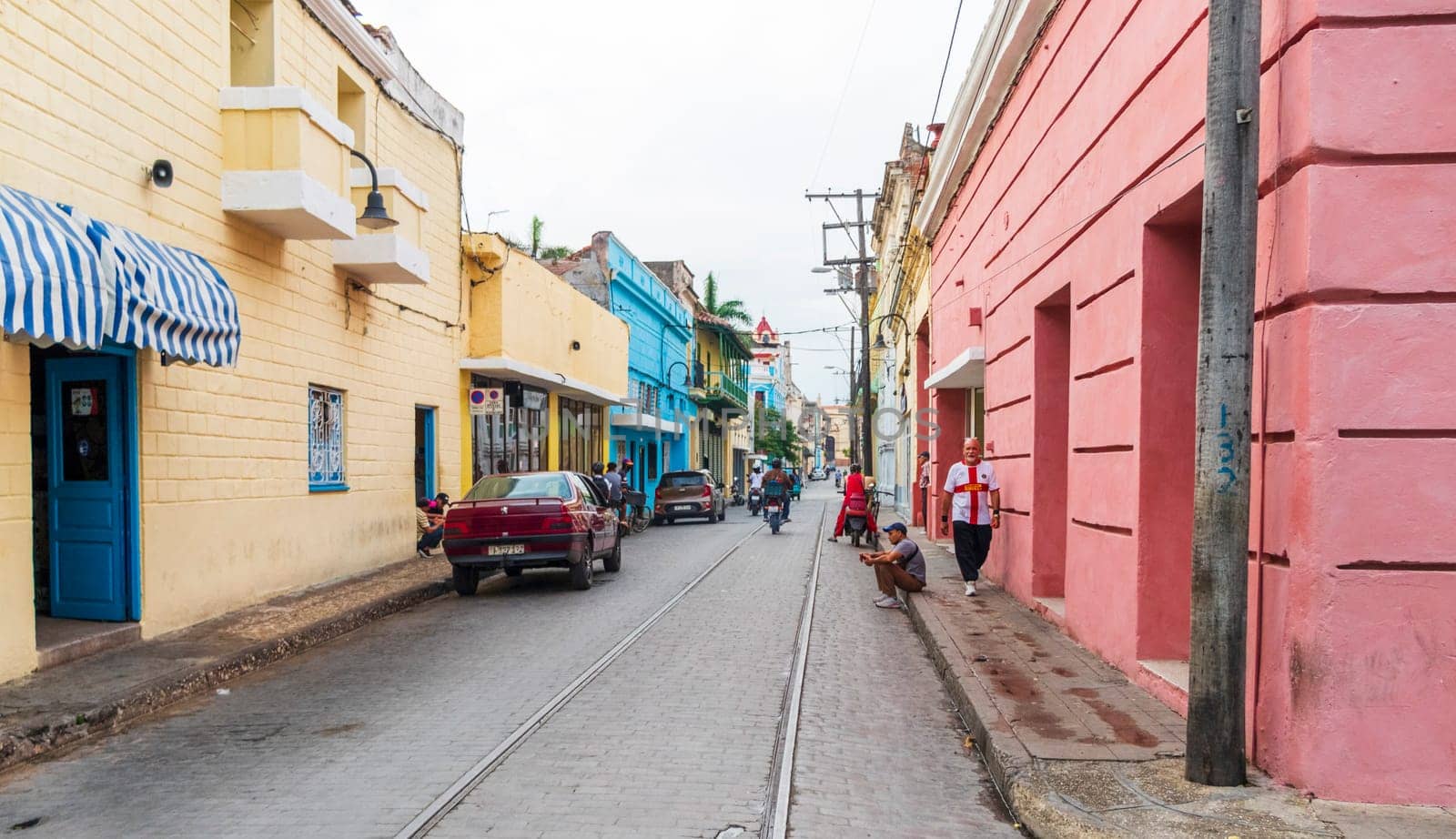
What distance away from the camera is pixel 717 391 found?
4962 centimetres

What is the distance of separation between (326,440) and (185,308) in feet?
16.3

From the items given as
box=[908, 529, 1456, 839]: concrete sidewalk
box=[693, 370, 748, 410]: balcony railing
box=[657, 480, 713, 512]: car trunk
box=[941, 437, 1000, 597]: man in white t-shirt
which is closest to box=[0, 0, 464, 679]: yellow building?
box=[908, 529, 1456, 839]: concrete sidewalk

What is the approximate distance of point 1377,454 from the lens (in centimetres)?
493

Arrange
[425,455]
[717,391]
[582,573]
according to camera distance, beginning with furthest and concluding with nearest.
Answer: [717,391] < [425,455] < [582,573]

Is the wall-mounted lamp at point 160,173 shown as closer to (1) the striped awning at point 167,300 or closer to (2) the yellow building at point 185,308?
(2) the yellow building at point 185,308

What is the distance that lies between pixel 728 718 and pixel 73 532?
6350 mm

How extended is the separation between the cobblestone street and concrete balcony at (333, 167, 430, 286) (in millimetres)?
5010

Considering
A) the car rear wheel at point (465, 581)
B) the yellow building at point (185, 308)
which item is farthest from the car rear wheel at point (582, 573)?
the yellow building at point (185, 308)

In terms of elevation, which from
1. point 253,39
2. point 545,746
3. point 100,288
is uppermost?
point 253,39

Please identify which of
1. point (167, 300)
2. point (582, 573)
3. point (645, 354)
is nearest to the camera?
point (167, 300)

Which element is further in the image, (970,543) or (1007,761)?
(970,543)

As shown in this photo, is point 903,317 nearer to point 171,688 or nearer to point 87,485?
point 87,485

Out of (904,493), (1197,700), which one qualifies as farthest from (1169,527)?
(904,493)

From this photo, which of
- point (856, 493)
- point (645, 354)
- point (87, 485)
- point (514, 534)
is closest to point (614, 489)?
point (856, 493)
